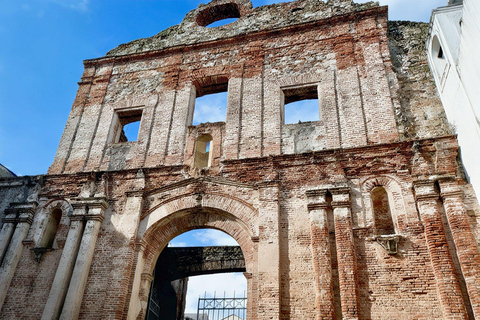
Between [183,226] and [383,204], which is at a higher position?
[383,204]

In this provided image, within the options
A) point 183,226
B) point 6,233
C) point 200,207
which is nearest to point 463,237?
point 200,207

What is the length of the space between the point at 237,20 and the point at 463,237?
8146mm

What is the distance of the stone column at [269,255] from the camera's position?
6.82m

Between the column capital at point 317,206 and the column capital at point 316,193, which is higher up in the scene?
the column capital at point 316,193

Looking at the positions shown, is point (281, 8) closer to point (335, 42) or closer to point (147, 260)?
point (335, 42)

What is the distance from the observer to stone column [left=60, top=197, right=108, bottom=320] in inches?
300

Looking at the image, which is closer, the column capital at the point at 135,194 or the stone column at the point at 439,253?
the stone column at the point at 439,253

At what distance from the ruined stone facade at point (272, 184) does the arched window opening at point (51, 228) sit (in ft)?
0.07

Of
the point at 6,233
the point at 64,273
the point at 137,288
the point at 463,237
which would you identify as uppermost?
the point at 6,233

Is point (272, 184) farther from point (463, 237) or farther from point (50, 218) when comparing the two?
point (50, 218)

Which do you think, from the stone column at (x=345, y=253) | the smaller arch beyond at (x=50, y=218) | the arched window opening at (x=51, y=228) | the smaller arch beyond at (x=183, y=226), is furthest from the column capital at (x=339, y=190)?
the arched window opening at (x=51, y=228)

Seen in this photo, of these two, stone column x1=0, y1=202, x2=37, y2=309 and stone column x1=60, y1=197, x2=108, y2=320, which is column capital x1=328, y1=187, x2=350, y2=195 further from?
stone column x1=0, y1=202, x2=37, y2=309

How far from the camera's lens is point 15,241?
874 cm

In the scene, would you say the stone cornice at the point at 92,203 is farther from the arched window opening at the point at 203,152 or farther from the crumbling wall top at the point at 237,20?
the crumbling wall top at the point at 237,20
